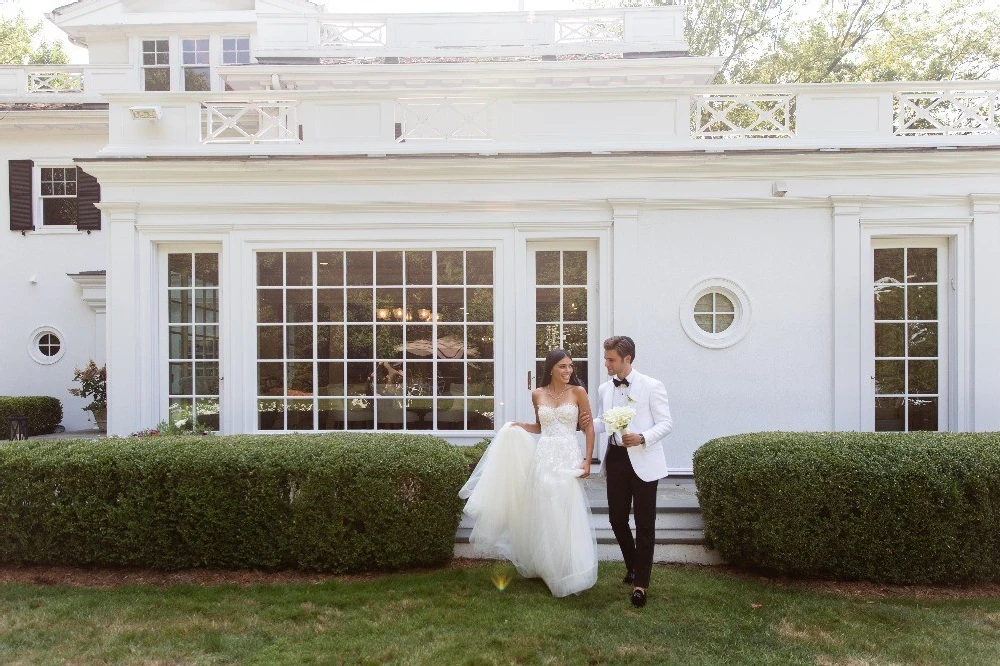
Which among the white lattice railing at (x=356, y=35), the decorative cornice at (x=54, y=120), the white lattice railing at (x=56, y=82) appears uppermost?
the white lattice railing at (x=356, y=35)

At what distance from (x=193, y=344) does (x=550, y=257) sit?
14.8 feet

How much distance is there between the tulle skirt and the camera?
467cm

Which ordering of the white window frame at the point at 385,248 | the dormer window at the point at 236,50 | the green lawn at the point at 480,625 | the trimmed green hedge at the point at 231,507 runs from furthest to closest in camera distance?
the dormer window at the point at 236,50, the white window frame at the point at 385,248, the trimmed green hedge at the point at 231,507, the green lawn at the point at 480,625

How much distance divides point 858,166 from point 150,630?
820 cm

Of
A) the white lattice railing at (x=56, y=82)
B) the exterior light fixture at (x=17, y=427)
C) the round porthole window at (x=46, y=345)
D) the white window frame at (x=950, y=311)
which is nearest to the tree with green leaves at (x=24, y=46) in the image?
the white lattice railing at (x=56, y=82)

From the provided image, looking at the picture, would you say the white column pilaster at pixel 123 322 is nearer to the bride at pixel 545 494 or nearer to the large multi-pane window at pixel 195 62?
the bride at pixel 545 494

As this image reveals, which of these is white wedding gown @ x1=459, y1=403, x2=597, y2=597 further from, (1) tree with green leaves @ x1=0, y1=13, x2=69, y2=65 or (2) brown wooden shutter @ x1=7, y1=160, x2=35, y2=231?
(1) tree with green leaves @ x1=0, y1=13, x2=69, y2=65

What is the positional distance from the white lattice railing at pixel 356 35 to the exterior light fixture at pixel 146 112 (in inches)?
208

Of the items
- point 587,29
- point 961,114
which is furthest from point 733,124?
point 587,29

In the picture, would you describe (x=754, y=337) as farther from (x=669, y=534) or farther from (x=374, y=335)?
(x=374, y=335)

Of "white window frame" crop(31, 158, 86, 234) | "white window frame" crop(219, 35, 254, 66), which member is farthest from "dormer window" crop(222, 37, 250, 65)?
"white window frame" crop(31, 158, 86, 234)

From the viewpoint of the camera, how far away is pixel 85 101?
1251cm

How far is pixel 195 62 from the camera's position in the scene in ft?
44.7

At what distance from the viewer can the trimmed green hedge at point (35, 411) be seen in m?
10.9
